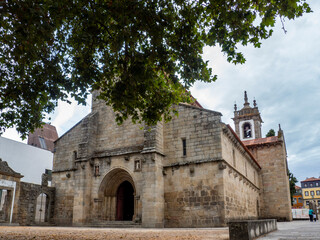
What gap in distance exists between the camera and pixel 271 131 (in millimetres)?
43062

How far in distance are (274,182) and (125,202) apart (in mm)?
17666

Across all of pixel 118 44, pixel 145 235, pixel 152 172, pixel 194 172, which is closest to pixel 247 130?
pixel 194 172

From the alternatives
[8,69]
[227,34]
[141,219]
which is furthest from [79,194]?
[227,34]

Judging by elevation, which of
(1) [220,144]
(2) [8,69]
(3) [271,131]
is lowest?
(1) [220,144]

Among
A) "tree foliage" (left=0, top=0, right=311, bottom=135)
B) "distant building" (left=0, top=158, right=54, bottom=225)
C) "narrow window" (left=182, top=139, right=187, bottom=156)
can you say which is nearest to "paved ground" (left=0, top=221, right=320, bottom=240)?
"tree foliage" (left=0, top=0, right=311, bottom=135)

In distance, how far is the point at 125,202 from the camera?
1970 cm

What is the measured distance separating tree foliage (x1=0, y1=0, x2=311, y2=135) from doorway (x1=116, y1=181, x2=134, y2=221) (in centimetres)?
1074

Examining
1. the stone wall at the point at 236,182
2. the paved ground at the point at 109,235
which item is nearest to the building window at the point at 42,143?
the stone wall at the point at 236,182

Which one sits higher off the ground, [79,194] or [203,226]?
[79,194]

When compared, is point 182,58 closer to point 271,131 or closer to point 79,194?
point 79,194

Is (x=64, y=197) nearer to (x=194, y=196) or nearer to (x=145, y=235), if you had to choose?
(x=194, y=196)

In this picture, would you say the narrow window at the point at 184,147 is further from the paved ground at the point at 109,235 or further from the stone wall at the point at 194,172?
the paved ground at the point at 109,235

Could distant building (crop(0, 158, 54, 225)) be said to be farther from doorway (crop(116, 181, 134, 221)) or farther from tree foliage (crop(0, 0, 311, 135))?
tree foliage (crop(0, 0, 311, 135))

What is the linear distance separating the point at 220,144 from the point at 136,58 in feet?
30.4
